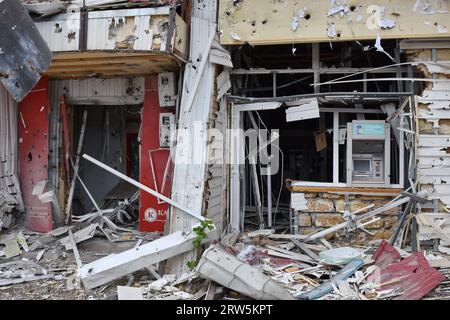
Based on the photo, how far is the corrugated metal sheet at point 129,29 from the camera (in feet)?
22.4

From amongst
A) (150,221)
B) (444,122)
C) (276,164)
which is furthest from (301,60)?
(150,221)

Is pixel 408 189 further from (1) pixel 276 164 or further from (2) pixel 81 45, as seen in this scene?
(2) pixel 81 45

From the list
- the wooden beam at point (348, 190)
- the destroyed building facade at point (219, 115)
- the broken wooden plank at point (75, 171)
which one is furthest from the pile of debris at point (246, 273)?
the broken wooden plank at point (75, 171)

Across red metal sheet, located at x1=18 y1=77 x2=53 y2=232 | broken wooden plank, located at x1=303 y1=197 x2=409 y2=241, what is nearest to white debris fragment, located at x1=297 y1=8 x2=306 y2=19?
broken wooden plank, located at x1=303 y1=197 x2=409 y2=241

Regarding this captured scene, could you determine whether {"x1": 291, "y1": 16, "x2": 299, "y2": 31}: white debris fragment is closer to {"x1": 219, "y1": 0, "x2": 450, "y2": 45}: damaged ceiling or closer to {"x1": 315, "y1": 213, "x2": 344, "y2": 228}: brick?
{"x1": 219, "y1": 0, "x2": 450, "y2": 45}: damaged ceiling

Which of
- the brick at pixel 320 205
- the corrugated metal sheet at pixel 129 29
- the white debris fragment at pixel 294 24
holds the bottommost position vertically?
the brick at pixel 320 205

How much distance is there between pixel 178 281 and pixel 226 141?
3190mm

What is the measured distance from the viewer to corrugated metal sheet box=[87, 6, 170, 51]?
6828 mm

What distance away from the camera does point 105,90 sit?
29.0ft

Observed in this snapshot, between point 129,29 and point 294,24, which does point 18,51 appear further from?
point 294,24

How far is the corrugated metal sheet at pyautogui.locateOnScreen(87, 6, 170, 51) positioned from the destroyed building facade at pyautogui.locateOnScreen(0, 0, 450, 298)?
18mm

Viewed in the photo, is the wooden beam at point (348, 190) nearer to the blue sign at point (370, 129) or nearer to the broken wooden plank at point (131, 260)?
the blue sign at point (370, 129)

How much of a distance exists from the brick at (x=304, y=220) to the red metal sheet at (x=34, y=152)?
5.02 meters

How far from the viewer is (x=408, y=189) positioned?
24.4ft
